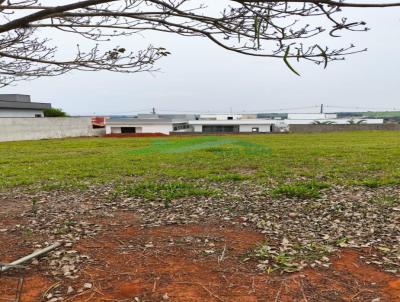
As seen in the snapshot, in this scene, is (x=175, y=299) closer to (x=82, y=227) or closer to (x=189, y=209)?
(x=82, y=227)

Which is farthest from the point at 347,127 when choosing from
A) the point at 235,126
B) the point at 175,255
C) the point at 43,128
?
the point at 175,255

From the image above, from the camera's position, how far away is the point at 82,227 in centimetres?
423

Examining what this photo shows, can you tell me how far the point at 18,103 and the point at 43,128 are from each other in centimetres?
478

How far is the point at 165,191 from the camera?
587 cm

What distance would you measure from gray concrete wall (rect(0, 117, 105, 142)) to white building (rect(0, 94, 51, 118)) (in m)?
3.98

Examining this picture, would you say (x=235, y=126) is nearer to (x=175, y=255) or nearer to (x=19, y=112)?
(x=19, y=112)

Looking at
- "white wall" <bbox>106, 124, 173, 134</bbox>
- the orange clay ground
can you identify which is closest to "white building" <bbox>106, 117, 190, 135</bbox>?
"white wall" <bbox>106, 124, 173, 134</bbox>

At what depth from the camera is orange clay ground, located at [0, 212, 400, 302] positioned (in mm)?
2639

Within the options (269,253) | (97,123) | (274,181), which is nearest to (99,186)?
(274,181)

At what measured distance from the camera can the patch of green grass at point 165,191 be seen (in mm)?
5551

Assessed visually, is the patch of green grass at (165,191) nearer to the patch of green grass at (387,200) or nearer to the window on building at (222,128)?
the patch of green grass at (387,200)

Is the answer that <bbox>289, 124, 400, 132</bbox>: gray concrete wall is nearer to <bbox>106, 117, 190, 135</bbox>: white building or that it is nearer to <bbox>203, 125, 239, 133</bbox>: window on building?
<bbox>203, 125, 239, 133</bbox>: window on building

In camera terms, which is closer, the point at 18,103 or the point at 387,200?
the point at 387,200

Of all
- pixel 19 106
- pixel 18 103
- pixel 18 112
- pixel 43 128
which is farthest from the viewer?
pixel 18 112
